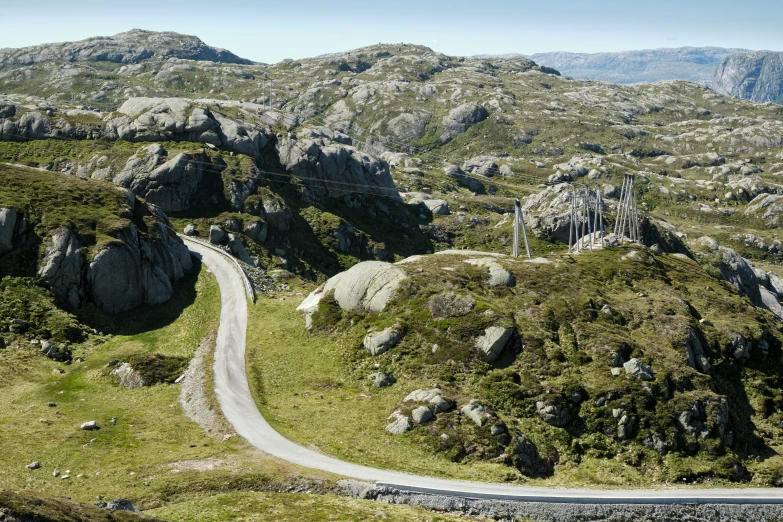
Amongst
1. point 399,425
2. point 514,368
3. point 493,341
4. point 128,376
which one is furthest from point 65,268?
point 514,368

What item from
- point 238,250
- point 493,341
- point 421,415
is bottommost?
point 421,415

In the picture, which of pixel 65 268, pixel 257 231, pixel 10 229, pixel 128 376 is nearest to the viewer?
pixel 128 376

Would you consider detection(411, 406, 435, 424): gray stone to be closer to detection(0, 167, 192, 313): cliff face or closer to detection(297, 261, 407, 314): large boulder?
detection(297, 261, 407, 314): large boulder

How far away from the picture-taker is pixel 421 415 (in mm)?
58062

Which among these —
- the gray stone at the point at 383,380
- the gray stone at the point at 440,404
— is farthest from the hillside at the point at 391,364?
the gray stone at the point at 383,380

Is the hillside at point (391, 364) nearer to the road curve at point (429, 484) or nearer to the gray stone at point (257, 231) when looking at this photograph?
the road curve at point (429, 484)

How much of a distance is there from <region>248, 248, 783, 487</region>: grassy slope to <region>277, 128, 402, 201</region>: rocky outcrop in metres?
83.7

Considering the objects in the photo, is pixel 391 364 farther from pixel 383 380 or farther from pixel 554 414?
pixel 554 414

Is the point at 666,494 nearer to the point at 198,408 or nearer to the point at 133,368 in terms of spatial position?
the point at 198,408

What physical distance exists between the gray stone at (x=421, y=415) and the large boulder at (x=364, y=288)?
22.8 m

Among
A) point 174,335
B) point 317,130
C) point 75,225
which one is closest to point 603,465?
point 174,335

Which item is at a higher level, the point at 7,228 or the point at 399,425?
the point at 7,228

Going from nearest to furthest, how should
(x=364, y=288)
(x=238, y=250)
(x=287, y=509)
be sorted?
(x=287, y=509) < (x=364, y=288) < (x=238, y=250)

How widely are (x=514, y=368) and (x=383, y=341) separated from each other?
17.1 metres
